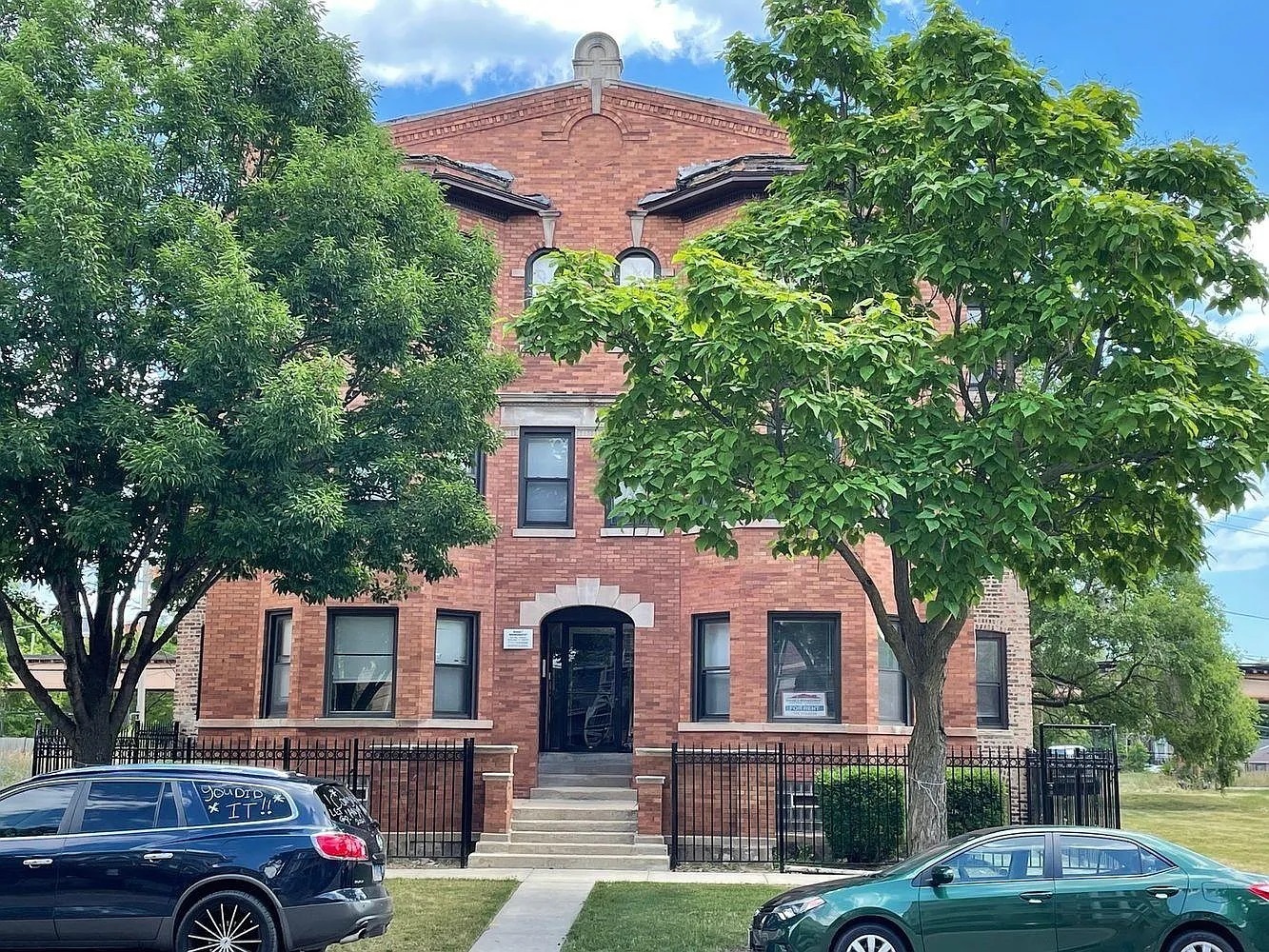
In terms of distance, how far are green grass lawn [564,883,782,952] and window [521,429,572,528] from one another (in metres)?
7.01

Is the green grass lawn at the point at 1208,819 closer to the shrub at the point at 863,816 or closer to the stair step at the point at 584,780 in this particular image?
the shrub at the point at 863,816

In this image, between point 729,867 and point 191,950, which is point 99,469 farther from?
point 729,867

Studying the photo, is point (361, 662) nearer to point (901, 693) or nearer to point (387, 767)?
point (387, 767)

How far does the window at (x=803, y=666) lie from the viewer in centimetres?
Answer: 1906

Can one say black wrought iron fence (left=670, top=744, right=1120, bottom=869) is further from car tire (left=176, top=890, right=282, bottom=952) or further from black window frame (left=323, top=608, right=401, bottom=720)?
car tire (left=176, top=890, right=282, bottom=952)

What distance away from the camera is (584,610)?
20.8m

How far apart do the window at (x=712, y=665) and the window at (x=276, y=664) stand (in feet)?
20.8

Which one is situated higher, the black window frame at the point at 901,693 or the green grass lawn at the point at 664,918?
the black window frame at the point at 901,693

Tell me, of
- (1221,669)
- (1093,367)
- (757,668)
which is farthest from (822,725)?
(1221,669)

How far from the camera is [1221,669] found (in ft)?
113

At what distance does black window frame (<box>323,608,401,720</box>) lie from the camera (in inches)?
758

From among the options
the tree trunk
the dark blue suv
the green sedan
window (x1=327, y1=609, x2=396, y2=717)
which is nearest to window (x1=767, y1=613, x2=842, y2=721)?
window (x1=327, y1=609, x2=396, y2=717)

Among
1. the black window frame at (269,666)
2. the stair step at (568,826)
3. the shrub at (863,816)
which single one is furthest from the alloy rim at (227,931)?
the black window frame at (269,666)

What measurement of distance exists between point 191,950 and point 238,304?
560cm
